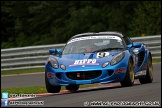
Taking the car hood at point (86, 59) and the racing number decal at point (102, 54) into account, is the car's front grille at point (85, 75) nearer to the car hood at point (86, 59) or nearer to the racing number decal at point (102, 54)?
the car hood at point (86, 59)

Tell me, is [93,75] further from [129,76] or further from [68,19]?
[68,19]

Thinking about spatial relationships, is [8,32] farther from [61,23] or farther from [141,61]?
[141,61]

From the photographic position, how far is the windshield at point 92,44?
13.4m

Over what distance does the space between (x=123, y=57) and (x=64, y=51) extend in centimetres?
167

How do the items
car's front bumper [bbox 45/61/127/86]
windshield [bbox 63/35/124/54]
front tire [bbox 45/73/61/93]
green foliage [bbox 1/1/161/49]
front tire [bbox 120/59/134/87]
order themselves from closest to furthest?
car's front bumper [bbox 45/61/127/86] < front tire [bbox 120/59/134/87] < front tire [bbox 45/73/61/93] < windshield [bbox 63/35/124/54] < green foliage [bbox 1/1/161/49]

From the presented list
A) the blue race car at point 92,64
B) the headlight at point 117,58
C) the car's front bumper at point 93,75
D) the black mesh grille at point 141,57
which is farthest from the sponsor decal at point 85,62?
the black mesh grille at point 141,57

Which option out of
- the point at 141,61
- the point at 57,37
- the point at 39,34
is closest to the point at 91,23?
the point at 57,37

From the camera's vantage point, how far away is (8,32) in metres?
36.2

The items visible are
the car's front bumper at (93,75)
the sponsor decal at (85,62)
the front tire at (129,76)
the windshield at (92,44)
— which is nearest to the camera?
the car's front bumper at (93,75)

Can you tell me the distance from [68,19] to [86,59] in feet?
68.9

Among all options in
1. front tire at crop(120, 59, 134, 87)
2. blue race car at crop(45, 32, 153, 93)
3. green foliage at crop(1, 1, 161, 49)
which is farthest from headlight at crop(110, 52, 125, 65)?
green foliage at crop(1, 1, 161, 49)

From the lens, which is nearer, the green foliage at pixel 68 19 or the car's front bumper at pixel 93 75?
the car's front bumper at pixel 93 75

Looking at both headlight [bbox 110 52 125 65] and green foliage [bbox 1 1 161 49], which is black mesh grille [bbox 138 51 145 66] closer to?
headlight [bbox 110 52 125 65]

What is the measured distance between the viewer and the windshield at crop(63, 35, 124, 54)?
13.4 meters
